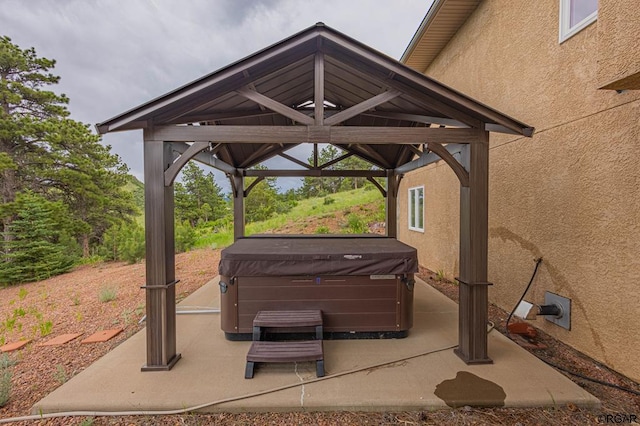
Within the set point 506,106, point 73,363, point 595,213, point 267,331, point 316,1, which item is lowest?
point 73,363

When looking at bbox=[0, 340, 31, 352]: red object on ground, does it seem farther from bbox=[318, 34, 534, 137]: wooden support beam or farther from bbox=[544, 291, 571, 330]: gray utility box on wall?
bbox=[544, 291, 571, 330]: gray utility box on wall

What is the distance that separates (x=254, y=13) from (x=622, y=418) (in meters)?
Result: 30.1

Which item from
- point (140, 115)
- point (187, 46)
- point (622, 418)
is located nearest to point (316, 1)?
point (187, 46)

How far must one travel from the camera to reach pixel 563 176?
150 inches

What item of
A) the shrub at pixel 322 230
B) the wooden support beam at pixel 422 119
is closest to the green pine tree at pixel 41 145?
the shrub at pixel 322 230

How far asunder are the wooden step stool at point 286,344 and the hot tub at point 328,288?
20cm

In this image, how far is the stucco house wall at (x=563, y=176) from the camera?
308cm

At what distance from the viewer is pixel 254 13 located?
81.9 ft

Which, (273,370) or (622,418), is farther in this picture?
(273,370)

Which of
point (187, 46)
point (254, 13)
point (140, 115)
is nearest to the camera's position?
point (140, 115)

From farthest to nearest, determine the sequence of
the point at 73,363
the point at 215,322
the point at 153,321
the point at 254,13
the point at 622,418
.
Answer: the point at 254,13, the point at 215,322, the point at 73,363, the point at 153,321, the point at 622,418

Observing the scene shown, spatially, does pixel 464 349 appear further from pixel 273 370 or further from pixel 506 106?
pixel 506 106

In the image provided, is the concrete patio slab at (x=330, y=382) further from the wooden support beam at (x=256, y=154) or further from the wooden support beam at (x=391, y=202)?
the wooden support beam at (x=256, y=154)

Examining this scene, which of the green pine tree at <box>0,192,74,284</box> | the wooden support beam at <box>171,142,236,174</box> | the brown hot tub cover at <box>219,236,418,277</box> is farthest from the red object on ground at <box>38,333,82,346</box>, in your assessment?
the green pine tree at <box>0,192,74,284</box>
